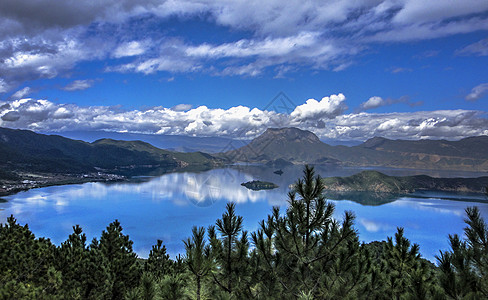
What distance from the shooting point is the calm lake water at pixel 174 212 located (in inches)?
2931

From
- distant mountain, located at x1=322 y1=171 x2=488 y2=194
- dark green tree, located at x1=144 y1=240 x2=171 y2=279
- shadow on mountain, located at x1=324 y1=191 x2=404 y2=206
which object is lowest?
shadow on mountain, located at x1=324 y1=191 x2=404 y2=206

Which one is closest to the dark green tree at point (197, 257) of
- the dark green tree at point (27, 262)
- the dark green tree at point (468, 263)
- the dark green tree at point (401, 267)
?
the dark green tree at point (468, 263)

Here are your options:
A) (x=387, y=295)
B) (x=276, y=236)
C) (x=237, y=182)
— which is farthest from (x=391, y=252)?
(x=237, y=182)

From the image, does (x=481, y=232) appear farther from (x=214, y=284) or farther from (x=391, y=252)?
(x=214, y=284)

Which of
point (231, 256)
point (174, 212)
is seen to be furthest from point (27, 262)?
point (174, 212)

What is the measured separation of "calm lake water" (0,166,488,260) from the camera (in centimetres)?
7444

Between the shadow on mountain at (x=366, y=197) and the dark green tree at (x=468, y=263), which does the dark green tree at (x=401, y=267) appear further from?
the shadow on mountain at (x=366, y=197)

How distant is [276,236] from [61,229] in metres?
90.3

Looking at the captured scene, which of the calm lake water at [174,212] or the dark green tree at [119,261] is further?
the calm lake water at [174,212]

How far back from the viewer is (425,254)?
62875mm

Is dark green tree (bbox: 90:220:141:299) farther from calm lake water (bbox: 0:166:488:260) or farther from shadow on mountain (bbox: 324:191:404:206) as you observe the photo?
shadow on mountain (bbox: 324:191:404:206)

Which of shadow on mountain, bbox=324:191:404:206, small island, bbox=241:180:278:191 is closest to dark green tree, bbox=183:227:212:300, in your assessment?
shadow on mountain, bbox=324:191:404:206

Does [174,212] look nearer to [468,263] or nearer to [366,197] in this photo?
[366,197]

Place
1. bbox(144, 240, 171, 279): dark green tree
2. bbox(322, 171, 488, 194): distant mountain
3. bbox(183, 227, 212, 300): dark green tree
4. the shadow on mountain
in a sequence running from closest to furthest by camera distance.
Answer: bbox(183, 227, 212, 300): dark green tree → bbox(144, 240, 171, 279): dark green tree → the shadow on mountain → bbox(322, 171, 488, 194): distant mountain
